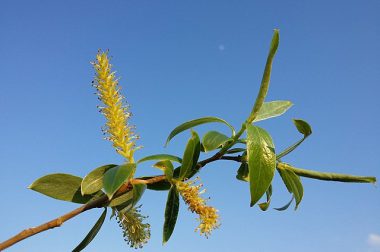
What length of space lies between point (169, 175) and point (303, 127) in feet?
1.63

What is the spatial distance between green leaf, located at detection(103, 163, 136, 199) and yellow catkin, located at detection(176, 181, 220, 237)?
20 centimetres

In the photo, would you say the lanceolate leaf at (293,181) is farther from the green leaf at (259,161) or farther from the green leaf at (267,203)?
the green leaf at (259,161)

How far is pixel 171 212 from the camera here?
1.46m

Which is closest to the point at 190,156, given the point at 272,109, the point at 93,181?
the point at 93,181

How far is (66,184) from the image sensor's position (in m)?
1.41

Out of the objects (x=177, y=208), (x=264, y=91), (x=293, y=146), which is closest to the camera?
(x=264, y=91)

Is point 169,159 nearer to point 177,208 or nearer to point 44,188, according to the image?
point 177,208

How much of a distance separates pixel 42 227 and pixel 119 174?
0.86ft

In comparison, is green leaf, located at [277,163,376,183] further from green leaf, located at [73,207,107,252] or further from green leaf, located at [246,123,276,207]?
green leaf, located at [73,207,107,252]

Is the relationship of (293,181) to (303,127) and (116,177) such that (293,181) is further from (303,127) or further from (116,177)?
(116,177)

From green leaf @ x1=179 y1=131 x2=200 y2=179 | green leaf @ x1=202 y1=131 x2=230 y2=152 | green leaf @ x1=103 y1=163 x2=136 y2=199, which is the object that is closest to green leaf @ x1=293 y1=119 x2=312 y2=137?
green leaf @ x1=202 y1=131 x2=230 y2=152

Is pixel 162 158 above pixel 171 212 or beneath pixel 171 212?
above

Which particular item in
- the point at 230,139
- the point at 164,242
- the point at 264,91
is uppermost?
the point at 264,91

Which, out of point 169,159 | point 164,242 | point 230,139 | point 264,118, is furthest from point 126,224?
point 264,118
